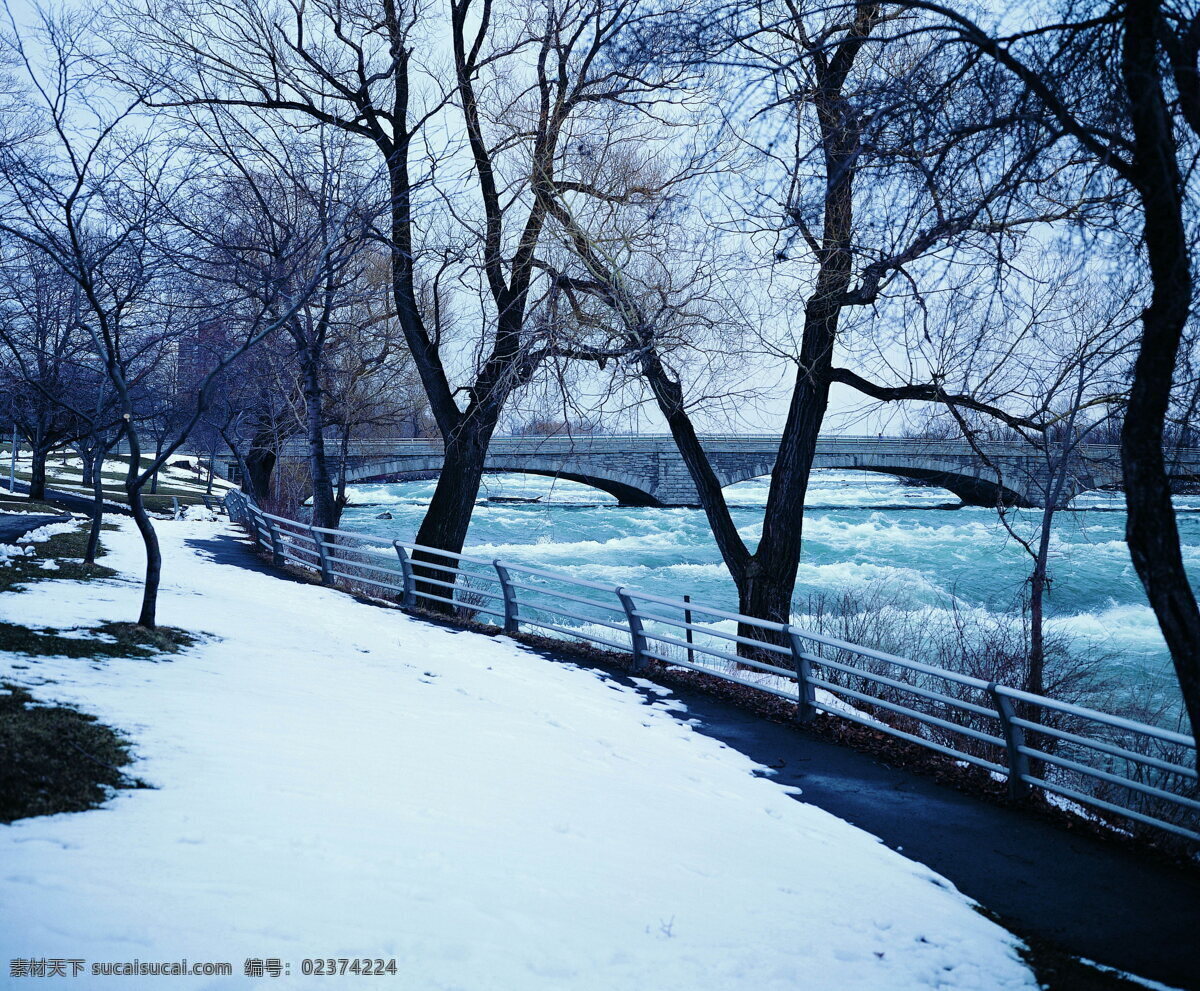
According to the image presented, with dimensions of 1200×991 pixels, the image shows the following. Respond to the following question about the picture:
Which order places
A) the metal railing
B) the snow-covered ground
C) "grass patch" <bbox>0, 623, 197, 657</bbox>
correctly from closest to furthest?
1. the snow-covered ground
2. the metal railing
3. "grass patch" <bbox>0, 623, 197, 657</bbox>

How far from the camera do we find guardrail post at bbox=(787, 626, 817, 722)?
28.5 feet

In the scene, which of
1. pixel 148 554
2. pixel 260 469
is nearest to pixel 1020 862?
pixel 148 554

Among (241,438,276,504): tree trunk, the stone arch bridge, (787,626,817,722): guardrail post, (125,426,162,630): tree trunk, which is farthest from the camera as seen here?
the stone arch bridge

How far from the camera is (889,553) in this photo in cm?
3309

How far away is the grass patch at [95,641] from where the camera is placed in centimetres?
755

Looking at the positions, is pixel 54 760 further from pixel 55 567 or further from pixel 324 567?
pixel 324 567

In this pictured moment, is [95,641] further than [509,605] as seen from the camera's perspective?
No

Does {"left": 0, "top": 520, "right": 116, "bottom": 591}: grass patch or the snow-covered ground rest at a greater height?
{"left": 0, "top": 520, "right": 116, "bottom": 591}: grass patch

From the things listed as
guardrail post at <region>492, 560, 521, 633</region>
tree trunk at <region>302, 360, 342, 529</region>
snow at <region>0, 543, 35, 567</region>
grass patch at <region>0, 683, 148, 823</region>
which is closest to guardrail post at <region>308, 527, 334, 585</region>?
tree trunk at <region>302, 360, 342, 529</region>

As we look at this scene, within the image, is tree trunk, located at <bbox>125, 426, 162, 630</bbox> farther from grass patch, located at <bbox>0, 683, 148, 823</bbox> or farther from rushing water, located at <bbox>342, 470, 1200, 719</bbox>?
rushing water, located at <bbox>342, 470, 1200, 719</bbox>

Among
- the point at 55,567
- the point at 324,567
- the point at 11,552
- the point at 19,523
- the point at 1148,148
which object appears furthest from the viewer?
the point at 19,523

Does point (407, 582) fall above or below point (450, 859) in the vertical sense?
above

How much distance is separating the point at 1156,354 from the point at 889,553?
1172 inches

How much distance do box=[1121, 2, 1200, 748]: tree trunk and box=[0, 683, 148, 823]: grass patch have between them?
5152mm
